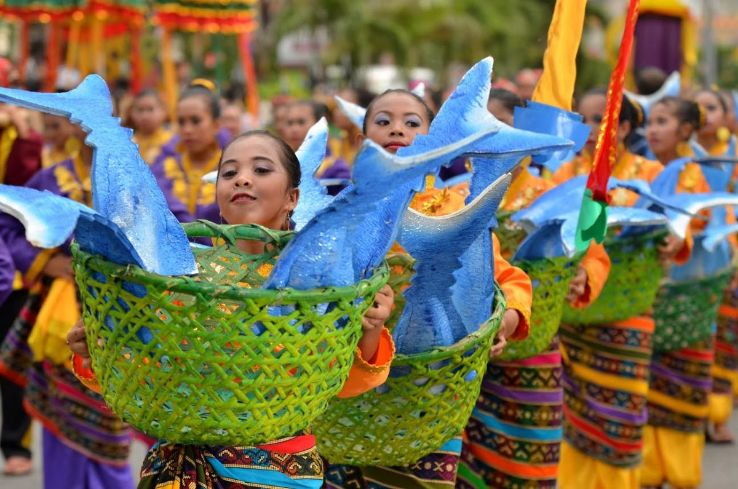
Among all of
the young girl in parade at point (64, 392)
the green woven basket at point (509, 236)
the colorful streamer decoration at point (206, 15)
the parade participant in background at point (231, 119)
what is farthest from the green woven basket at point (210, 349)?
the colorful streamer decoration at point (206, 15)

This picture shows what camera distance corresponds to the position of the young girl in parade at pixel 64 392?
5.20 m

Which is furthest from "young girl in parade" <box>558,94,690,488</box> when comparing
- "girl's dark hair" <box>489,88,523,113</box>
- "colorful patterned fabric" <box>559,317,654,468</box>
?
"girl's dark hair" <box>489,88,523,113</box>

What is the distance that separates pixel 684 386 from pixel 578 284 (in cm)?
203

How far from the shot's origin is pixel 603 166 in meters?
3.38

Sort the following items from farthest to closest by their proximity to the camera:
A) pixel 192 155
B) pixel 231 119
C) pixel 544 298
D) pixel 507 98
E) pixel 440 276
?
1. pixel 231 119
2. pixel 192 155
3. pixel 507 98
4. pixel 544 298
5. pixel 440 276

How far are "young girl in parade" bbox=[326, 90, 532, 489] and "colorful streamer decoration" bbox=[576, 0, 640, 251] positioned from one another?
39 cm

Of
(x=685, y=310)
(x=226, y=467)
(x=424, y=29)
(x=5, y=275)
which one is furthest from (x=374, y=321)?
(x=424, y=29)

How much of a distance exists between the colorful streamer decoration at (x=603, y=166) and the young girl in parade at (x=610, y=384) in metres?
1.75

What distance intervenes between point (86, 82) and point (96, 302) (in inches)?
20.5

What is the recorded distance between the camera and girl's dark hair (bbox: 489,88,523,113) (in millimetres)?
4812

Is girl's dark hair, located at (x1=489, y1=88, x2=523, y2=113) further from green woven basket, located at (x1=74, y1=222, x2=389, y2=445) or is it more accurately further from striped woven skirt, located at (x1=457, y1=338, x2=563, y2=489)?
green woven basket, located at (x1=74, y1=222, x2=389, y2=445)

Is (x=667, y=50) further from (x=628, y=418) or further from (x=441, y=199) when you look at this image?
(x=441, y=199)

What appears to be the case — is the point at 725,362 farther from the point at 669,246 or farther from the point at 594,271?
the point at 594,271

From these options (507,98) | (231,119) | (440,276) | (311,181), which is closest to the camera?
(440,276)
